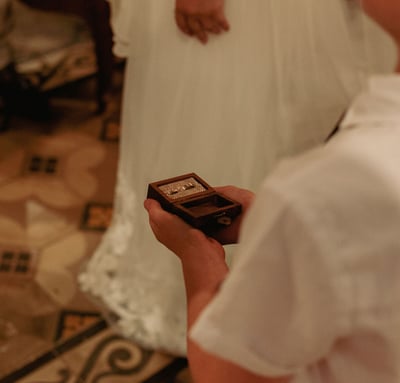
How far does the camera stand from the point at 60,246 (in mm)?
1418

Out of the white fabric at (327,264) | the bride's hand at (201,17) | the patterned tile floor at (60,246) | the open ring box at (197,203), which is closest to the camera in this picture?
the white fabric at (327,264)

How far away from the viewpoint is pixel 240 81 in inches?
36.1

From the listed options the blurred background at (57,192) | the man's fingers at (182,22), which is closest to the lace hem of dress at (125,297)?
the blurred background at (57,192)

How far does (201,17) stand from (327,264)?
1.95ft

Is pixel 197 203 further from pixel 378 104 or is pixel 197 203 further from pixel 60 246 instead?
pixel 60 246

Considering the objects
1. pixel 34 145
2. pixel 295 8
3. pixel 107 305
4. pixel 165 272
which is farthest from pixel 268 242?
pixel 34 145

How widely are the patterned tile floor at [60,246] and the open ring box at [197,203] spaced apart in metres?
0.66

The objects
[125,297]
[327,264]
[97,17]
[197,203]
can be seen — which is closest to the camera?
[327,264]

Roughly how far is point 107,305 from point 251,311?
3.09 ft

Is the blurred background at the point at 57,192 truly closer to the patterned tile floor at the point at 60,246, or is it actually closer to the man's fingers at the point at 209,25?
the patterned tile floor at the point at 60,246

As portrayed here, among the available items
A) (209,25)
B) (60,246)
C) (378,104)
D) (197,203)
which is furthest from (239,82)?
(60,246)

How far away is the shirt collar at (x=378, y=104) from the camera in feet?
1.30

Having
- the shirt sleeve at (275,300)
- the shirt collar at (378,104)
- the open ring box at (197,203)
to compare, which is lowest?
the open ring box at (197,203)

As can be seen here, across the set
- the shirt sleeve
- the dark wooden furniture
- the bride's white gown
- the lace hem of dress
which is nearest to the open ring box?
the shirt sleeve
